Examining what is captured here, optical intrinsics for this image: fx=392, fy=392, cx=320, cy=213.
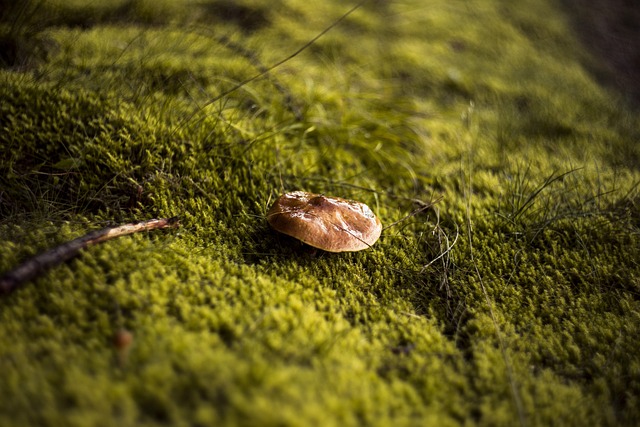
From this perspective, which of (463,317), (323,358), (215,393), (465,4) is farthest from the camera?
(465,4)

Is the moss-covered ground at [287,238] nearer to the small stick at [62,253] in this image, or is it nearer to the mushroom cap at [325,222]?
the small stick at [62,253]

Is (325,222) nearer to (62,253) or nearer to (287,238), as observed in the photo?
(287,238)

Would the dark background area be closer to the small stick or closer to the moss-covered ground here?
the moss-covered ground

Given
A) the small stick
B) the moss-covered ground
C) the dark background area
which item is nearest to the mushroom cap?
the moss-covered ground

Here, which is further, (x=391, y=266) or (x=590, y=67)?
(x=590, y=67)

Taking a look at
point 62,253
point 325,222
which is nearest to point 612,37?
point 325,222

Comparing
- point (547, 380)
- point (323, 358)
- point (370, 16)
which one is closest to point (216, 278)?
point (323, 358)

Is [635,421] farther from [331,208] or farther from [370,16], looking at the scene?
[370,16]
